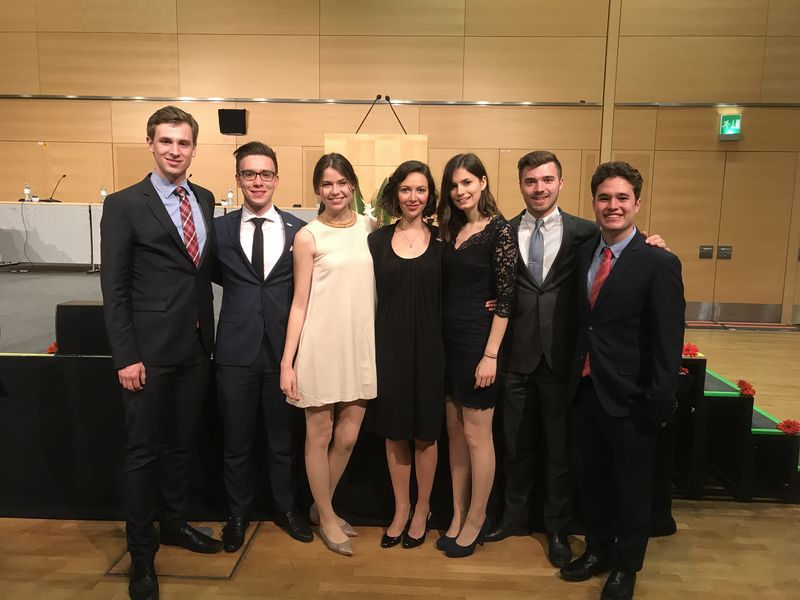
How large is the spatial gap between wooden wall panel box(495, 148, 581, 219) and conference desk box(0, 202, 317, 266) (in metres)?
2.85

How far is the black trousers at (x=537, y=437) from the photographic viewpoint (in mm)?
2275

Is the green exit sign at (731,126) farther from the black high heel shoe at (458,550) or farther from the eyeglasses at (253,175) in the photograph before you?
the eyeglasses at (253,175)

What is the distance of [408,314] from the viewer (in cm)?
212

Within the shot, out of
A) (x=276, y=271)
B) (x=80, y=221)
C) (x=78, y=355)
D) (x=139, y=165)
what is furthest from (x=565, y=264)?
(x=139, y=165)

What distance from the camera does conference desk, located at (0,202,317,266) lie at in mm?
7453

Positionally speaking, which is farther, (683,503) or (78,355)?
(683,503)

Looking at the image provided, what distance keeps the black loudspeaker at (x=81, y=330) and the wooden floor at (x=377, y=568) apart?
0.79 meters

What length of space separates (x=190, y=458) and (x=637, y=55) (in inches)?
301

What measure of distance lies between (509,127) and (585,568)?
7.03 metres

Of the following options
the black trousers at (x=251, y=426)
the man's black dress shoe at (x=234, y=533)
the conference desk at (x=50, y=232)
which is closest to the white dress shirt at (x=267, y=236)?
the black trousers at (x=251, y=426)

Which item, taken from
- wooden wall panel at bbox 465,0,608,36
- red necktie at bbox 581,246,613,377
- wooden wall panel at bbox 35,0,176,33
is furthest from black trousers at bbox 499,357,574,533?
wooden wall panel at bbox 35,0,176,33

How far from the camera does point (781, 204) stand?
292 inches

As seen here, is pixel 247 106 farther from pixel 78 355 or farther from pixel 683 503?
pixel 683 503

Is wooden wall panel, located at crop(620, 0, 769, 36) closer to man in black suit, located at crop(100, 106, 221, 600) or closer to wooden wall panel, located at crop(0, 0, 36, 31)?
man in black suit, located at crop(100, 106, 221, 600)
